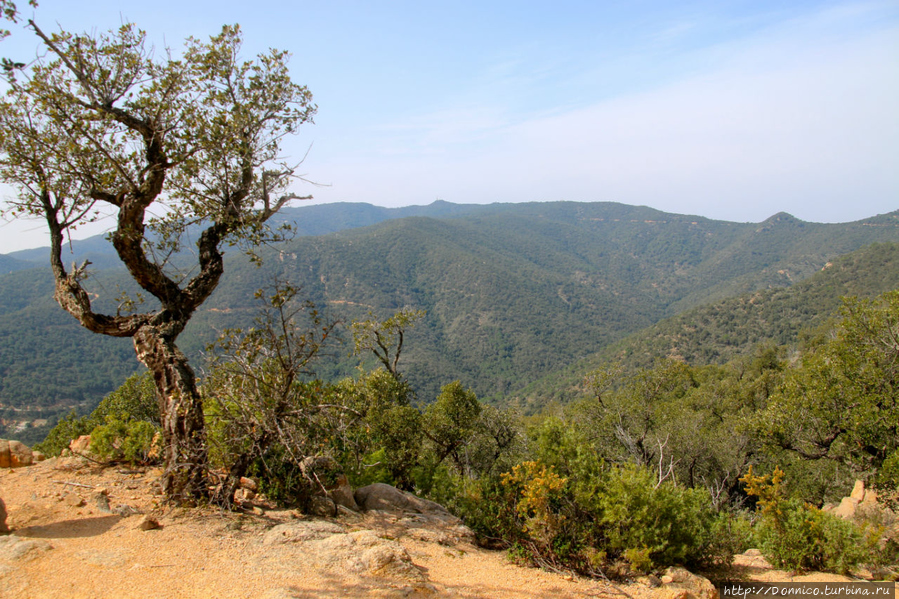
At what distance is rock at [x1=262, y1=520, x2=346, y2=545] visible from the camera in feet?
19.7

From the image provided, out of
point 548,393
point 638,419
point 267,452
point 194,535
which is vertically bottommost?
point 548,393

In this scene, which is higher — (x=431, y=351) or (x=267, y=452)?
(x=267, y=452)

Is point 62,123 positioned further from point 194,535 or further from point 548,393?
point 548,393

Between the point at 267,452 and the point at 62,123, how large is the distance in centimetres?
587

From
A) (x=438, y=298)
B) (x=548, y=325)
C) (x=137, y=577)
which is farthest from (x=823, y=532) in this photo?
(x=438, y=298)

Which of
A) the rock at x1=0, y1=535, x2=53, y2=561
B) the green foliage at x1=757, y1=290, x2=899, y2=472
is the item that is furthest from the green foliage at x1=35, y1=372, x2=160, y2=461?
the green foliage at x1=757, y1=290, x2=899, y2=472

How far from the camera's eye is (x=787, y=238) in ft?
592

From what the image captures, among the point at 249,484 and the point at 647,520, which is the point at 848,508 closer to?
the point at 647,520

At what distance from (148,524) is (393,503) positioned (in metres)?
4.20

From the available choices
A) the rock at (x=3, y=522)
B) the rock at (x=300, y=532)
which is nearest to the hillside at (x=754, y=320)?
the rock at (x=300, y=532)

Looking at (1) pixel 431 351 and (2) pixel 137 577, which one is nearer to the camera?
(2) pixel 137 577

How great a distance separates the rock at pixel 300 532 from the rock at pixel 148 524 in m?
1.42

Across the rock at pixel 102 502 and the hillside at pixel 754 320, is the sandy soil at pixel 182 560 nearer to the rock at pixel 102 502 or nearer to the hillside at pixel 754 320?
the rock at pixel 102 502

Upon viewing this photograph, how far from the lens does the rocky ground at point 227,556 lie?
188 inches
